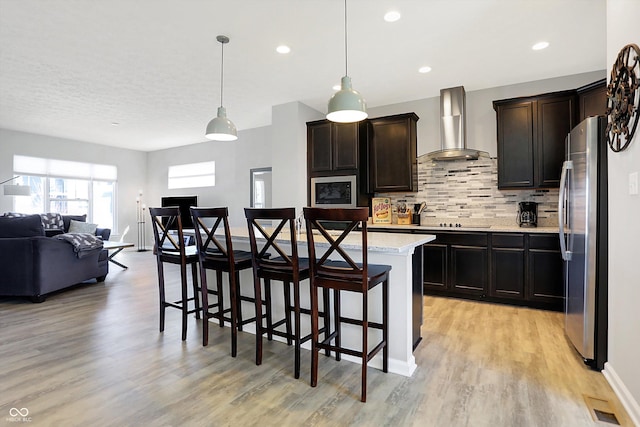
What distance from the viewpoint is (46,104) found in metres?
5.17

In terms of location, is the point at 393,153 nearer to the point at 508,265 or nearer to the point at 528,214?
the point at 528,214

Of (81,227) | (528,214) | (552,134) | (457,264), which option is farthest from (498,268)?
(81,227)

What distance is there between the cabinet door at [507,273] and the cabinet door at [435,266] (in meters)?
0.53

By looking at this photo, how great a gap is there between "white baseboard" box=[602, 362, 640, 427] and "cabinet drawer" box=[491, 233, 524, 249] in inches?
65.2

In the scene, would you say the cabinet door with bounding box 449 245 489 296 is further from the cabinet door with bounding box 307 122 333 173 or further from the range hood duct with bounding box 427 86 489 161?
the cabinet door with bounding box 307 122 333 173

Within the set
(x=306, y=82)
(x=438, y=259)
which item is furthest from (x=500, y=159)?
(x=306, y=82)

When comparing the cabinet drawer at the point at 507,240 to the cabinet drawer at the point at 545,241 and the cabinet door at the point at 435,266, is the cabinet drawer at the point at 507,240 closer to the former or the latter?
the cabinet drawer at the point at 545,241

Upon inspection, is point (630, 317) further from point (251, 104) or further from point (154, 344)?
point (251, 104)

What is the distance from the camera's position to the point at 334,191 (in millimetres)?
4926

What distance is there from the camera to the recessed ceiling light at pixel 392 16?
2738 millimetres

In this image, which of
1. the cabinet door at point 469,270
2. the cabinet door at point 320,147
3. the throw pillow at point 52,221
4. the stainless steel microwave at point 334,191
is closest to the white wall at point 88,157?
the throw pillow at point 52,221

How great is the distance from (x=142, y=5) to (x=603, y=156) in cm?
355

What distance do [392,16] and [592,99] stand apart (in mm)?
2334

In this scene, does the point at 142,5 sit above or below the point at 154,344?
above
